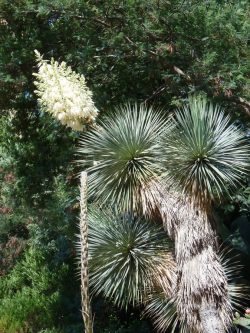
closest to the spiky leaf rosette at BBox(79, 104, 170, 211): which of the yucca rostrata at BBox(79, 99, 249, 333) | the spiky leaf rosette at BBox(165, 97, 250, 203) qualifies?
the yucca rostrata at BBox(79, 99, 249, 333)

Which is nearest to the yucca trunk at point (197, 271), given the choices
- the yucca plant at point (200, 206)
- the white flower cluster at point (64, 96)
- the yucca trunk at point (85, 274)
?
the yucca plant at point (200, 206)

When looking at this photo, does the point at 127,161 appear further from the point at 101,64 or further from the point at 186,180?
the point at 101,64

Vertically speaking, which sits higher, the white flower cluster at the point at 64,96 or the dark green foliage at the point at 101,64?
the dark green foliage at the point at 101,64

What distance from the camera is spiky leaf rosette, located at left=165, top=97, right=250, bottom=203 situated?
21.3ft

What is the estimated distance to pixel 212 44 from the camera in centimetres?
805

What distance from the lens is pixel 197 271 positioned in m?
6.42

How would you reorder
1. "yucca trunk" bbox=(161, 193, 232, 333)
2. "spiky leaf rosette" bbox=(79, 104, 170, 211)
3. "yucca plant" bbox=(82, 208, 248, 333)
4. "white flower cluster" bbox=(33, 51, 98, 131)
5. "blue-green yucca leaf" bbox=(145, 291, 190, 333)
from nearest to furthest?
"white flower cluster" bbox=(33, 51, 98, 131) < "yucca trunk" bbox=(161, 193, 232, 333) < "spiky leaf rosette" bbox=(79, 104, 170, 211) < "yucca plant" bbox=(82, 208, 248, 333) < "blue-green yucca leaf" bbox=(145, 291, 190, 333)

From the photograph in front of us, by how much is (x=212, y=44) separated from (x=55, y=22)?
102 inches

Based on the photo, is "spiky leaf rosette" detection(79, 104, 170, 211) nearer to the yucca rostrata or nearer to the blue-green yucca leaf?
the yucca rostrata

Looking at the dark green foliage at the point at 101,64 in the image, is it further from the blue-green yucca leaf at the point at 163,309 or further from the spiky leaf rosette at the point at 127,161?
the blue-green yucca leaf at the point at 163,309

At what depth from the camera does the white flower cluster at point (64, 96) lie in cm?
530

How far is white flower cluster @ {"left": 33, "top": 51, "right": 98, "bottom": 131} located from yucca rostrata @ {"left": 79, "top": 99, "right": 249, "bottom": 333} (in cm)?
149

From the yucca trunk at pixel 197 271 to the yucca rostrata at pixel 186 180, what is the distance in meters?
0.01

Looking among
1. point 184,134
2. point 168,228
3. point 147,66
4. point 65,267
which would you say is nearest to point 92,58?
point 147,66
